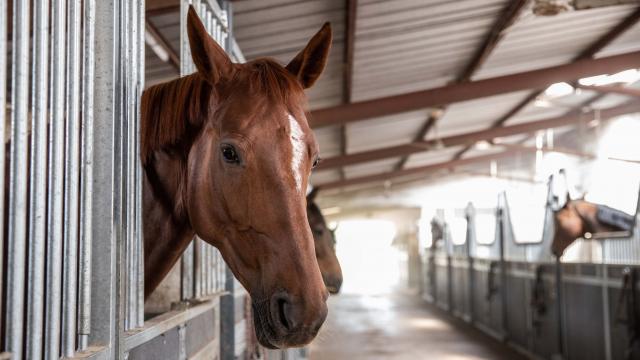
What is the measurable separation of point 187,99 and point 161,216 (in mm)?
294

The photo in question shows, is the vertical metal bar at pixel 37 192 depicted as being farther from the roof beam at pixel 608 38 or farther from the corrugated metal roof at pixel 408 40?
the roof beam at pixel 608 38

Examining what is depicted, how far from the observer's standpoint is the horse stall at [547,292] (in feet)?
17.8

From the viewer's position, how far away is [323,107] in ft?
26.6

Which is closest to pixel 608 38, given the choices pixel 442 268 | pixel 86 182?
pixel 86 182

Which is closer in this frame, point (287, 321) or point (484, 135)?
point (287, 321)

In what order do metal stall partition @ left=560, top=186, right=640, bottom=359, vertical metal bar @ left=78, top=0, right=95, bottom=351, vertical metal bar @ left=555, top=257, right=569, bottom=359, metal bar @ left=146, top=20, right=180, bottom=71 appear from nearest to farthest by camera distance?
vertical metal bar @ left=78, top=0, right=95, bottom=351 < metal bar @ left=146, top=20, right=180, bottom=71 < metal stall partition @ left=560, top=186, right=640, bottom=359 < vertical metal bar @ left=555, top=257, right=569, bottom=359

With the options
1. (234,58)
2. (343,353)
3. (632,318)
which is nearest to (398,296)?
(343,353)

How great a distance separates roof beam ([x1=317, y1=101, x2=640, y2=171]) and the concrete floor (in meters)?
2.75

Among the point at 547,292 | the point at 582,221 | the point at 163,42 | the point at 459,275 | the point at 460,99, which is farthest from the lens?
the point at 459,275

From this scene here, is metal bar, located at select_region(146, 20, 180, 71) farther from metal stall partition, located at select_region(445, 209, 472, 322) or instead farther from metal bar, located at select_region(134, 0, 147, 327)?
metal stall partition, located at select_region(445, 209, 472, 322)

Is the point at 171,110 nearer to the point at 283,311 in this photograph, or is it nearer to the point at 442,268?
the point at 283,311

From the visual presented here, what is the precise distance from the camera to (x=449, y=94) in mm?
8000

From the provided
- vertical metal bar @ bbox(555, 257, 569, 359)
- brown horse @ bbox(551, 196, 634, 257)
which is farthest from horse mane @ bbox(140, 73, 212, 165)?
vertical metal bar @ bbox(555, 257, 569, 359)

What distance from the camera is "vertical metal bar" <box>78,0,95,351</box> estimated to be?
1.26 meters
